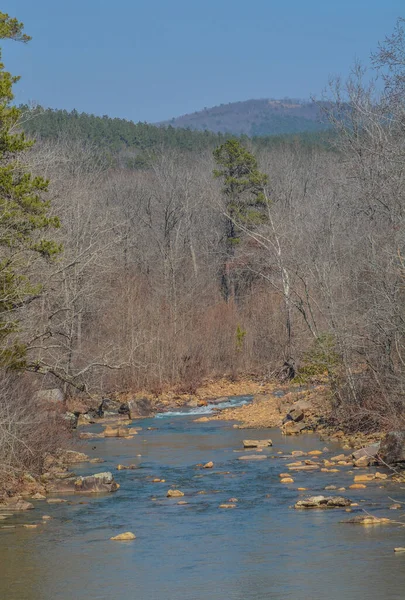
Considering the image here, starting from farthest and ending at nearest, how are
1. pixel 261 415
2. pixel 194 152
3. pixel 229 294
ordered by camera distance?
pixel 194 152 → pixel 229 294 → pixel 261 415

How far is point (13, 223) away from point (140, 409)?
14.4m

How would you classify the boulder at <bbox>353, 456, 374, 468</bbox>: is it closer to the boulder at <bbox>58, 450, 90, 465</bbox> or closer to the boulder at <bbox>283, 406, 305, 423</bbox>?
the boulder at <bbox>58, 450, 90, 465</bbox>

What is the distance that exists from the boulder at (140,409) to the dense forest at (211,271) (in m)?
1.92

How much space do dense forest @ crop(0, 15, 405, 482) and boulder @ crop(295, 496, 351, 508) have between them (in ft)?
14.4

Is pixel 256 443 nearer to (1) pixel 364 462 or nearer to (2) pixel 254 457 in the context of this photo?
(2) pixel 254 457

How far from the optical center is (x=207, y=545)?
14977 millimetres

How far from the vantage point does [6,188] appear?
21125mm

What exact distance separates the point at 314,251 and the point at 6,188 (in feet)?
43.2

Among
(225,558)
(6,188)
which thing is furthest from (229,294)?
(225,558)

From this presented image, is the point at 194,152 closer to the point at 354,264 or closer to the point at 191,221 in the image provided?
the point at 191,221

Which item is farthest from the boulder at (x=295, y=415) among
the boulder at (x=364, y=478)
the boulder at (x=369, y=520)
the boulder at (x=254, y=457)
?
the boulder at (x=369, y=520)

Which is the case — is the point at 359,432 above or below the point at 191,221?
below

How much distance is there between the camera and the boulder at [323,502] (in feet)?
56.7

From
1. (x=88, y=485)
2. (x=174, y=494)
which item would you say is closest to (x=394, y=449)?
(x=174, y=494)
